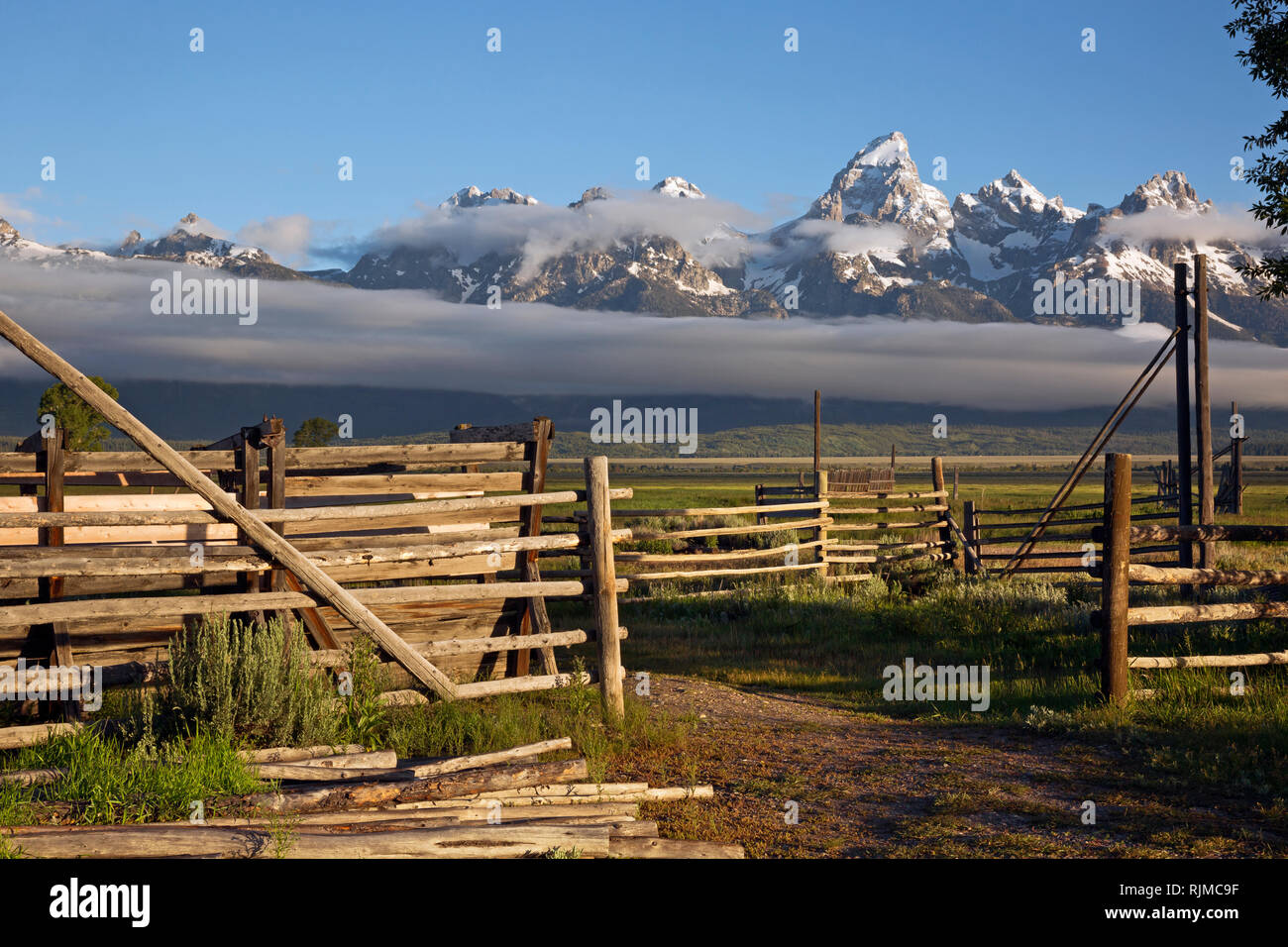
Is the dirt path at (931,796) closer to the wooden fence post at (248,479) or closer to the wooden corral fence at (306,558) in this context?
the wooden corral fence at (306,558)

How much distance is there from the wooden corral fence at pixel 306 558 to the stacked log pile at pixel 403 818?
152 cm

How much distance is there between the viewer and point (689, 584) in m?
18.4

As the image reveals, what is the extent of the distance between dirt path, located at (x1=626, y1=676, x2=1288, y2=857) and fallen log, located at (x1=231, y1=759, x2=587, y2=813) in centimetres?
75

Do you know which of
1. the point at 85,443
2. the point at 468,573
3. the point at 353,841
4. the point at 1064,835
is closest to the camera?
the point at 353,841

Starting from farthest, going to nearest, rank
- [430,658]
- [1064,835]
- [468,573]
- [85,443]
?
1. [85,443]
2. [468,573]
3. [430,658]
4. [1064,835]

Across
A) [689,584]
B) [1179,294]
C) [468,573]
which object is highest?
[1179,294]

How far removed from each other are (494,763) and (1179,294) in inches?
577

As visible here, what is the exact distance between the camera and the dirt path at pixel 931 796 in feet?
17.3

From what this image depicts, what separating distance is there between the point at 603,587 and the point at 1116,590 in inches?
186

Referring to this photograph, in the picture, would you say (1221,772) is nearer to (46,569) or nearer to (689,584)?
(46,569)

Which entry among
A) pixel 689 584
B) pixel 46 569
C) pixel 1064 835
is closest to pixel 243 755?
pixel 46 569

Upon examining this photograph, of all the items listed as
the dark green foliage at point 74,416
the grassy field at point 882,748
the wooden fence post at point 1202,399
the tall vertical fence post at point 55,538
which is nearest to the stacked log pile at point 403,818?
the grassy field at point 882,748

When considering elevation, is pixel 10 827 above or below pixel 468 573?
below

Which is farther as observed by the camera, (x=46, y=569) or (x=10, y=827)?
(x=46, y=569)
